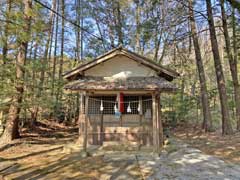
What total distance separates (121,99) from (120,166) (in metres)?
3.14

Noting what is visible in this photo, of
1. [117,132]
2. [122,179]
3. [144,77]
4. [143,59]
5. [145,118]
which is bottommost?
[122,179]

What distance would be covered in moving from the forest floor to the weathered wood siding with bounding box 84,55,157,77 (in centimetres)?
344

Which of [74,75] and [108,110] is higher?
[74,75]

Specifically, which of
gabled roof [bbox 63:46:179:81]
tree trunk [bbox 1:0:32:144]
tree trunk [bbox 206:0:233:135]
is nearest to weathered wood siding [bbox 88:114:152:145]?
gabled roof [bbox 63:46:179:81]

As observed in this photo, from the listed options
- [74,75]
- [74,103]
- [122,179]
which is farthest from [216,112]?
[122,179]

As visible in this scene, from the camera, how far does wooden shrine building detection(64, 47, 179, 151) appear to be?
9.25 m

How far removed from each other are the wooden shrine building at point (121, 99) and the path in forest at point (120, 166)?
1.15m

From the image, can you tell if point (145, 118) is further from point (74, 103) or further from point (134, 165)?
point (74, 103)

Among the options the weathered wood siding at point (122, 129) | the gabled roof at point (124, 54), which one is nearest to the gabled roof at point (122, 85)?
the gabled roof at point (124, 54)

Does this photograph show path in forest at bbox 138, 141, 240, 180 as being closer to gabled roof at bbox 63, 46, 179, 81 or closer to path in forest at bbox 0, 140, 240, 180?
path in forest at bbox 0, 140, 240, 180

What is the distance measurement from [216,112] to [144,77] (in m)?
15.0

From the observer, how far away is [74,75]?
9555 mm

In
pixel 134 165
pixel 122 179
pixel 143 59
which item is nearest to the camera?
pixel 122 179

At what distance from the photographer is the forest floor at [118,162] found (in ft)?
18.6
